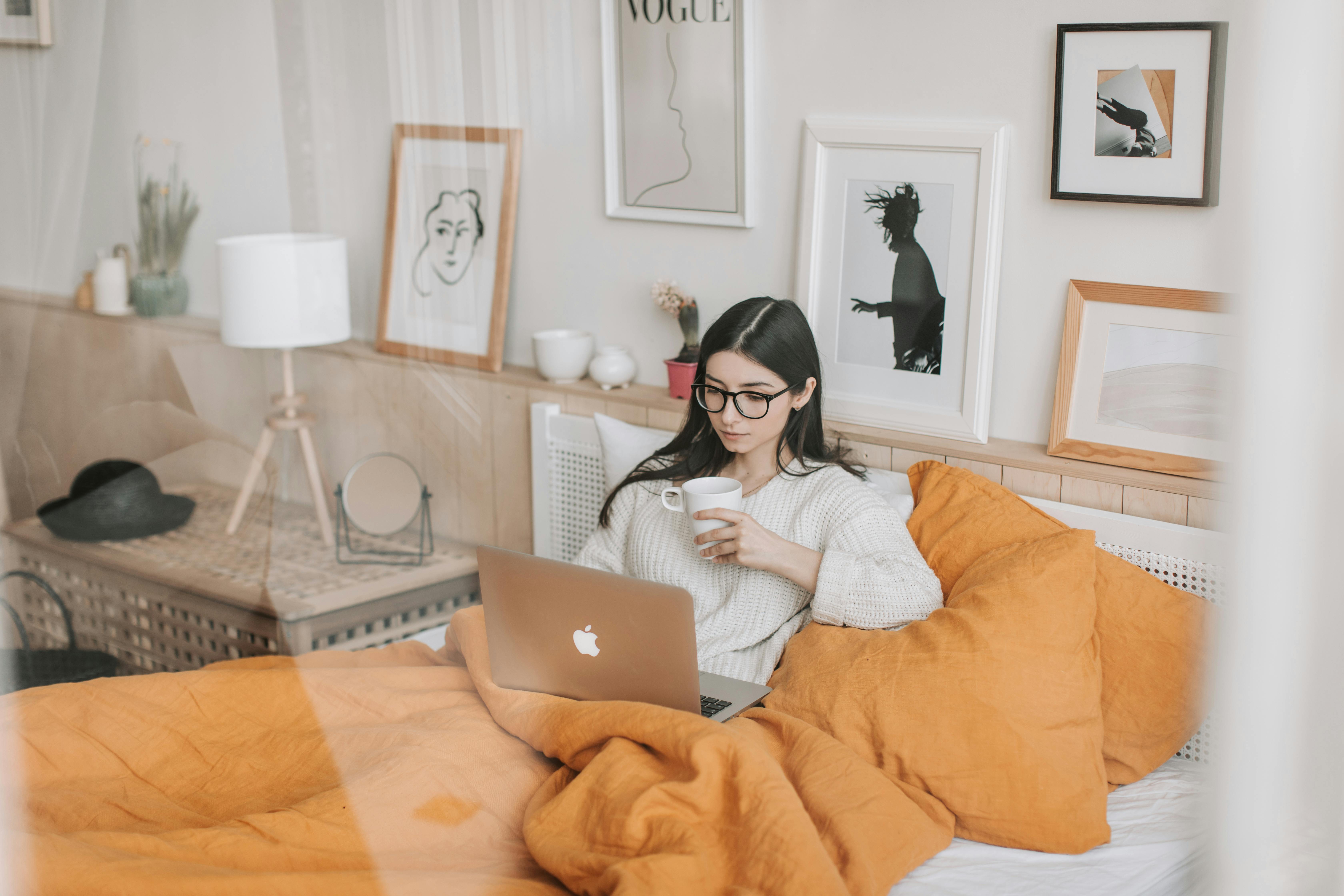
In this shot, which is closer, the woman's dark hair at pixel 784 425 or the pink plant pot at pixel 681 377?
the woman's dark hair at pixel 784 425

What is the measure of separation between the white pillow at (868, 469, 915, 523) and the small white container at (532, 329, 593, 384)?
465 mm

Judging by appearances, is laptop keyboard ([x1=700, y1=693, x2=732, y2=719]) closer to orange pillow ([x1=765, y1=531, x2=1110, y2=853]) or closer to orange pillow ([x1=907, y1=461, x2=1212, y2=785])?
orange pillow ([x1=765, y1=531, x2=1110, y2=853])

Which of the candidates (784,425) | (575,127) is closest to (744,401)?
(784,425)

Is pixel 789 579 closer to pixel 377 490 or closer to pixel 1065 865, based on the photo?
pixel 1065 865

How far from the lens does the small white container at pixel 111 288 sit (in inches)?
16.4

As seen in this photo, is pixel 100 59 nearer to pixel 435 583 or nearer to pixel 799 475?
pixel 435 583

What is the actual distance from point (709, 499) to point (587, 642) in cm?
30

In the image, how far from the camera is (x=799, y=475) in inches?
53.9

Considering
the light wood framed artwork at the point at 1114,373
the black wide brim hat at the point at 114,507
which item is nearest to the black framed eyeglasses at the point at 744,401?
the light wood framed artwork at the point at 1114,373

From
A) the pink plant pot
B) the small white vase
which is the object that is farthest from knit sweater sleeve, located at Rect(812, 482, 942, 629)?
the small white vase

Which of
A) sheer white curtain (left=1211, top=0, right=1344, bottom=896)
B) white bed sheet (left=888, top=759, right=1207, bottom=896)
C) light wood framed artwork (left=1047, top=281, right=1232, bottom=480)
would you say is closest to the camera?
sheer white curtain (left=1211, top=0, right=1344, bottom=896)

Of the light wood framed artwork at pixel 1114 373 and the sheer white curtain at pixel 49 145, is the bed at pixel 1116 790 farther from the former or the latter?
the sheer white curtain at pixel 49 145

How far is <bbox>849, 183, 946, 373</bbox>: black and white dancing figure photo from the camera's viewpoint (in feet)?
4.58

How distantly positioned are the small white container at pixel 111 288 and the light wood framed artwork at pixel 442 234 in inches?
4.1
